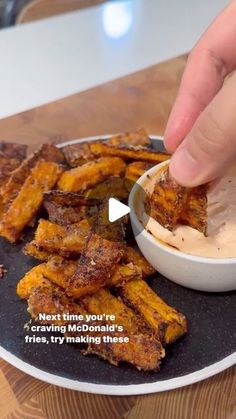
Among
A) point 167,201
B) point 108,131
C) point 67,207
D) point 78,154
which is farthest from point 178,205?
point 108,131

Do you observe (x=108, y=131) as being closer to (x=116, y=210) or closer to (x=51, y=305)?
(x=116, y=210)

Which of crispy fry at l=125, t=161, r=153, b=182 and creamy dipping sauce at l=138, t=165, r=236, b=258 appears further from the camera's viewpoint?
crispy fry at l=125, t=161, r=153, b=182

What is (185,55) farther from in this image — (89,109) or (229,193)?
(229,193)

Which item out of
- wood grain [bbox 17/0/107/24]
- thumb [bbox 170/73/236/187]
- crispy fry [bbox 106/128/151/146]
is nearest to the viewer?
thumb [bbox 170/73/236/187]

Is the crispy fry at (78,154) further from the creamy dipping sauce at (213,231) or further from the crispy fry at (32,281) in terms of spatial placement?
the crispy fry at (32,281)

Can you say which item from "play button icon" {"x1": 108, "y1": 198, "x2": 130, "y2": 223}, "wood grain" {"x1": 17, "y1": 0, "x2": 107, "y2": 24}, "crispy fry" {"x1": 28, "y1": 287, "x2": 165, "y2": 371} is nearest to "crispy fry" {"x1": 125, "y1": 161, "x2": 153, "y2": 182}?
"play button icon" {"x1": 108, "y1": 198, "x2": 130, "y2": 223}

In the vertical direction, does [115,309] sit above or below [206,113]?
below

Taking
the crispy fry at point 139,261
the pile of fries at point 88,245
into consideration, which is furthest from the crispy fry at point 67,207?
the crispy fry at point 139,261

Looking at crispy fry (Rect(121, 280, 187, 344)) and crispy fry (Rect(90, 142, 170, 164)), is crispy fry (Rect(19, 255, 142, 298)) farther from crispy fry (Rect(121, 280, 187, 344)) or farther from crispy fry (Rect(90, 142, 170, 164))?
crispy fry (Rect(90, 142, 170, 164))
